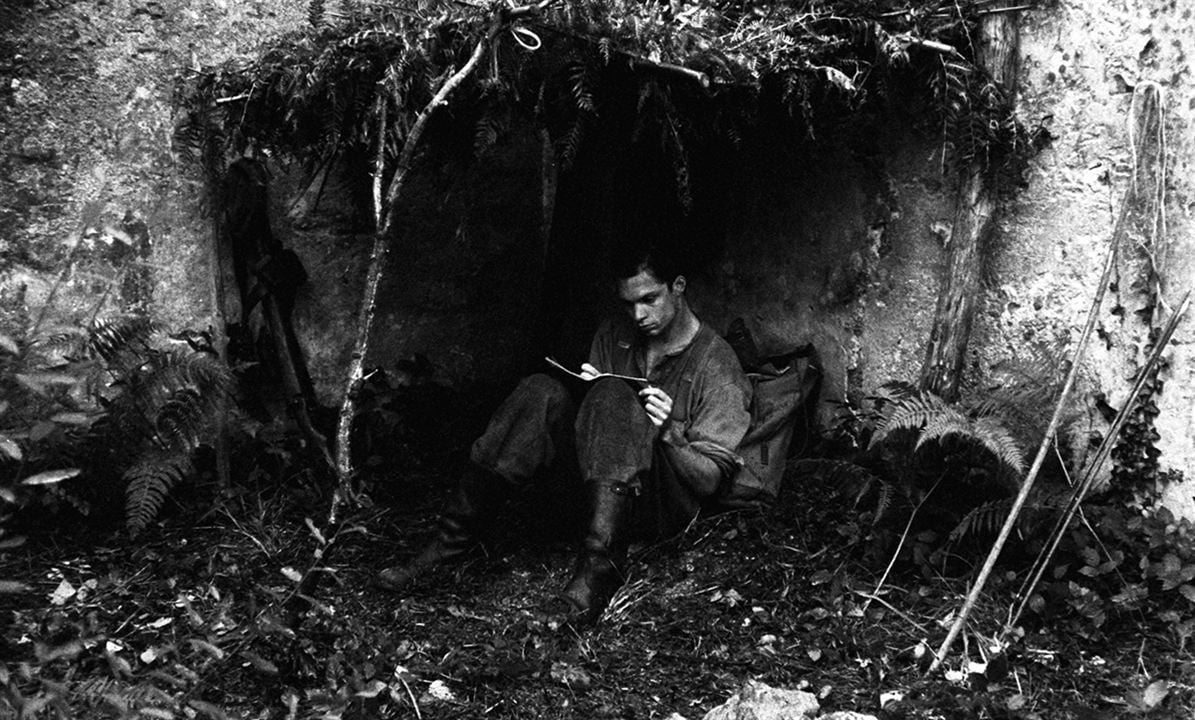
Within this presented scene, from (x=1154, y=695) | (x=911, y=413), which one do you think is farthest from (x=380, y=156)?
(x=1154, y=695)

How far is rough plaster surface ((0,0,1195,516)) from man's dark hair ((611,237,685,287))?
2.78 feet

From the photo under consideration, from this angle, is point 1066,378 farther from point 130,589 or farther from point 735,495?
point 130,589

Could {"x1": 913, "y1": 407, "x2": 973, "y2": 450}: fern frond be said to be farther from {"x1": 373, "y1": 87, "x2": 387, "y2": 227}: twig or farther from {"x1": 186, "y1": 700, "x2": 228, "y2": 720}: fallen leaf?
{"x1": 186, "y1": 700, "x2": 228, "y2": 720}: fallen leaf

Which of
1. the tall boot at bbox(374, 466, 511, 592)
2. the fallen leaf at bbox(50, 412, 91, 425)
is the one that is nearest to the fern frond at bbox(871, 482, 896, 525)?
the tall boot at bbox(374, 466, 511, 592)

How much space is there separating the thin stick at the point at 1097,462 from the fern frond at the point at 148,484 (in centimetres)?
312

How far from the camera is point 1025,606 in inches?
167

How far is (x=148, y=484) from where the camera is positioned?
14.9ft

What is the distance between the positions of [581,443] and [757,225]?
5.36ft

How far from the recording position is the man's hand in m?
4.74

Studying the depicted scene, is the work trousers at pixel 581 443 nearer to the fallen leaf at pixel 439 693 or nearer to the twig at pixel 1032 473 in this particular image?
the fallen leaf at pixel 439 693

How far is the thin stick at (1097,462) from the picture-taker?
409 cm

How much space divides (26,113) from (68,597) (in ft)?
6.08

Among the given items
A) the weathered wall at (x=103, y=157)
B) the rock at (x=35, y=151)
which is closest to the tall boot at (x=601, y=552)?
the weathered wall at (x=103, y=157)

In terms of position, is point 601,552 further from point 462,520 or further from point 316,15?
point 316,15
